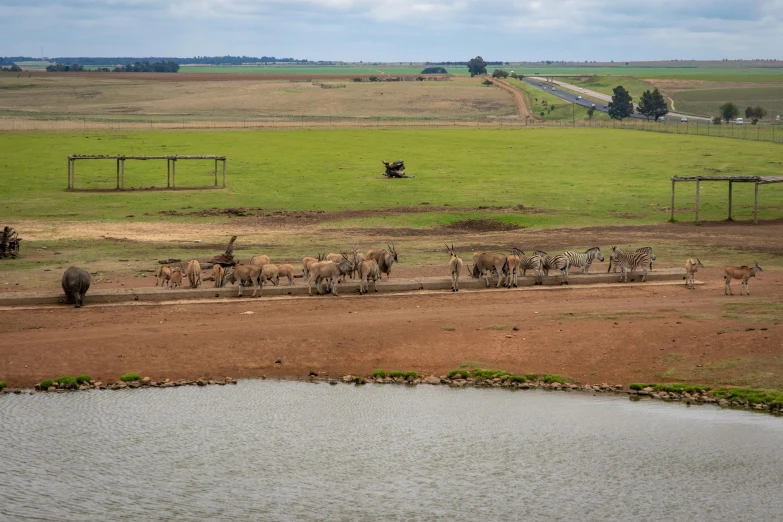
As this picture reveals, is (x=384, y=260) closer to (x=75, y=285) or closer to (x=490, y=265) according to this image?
(x=490, y=265)

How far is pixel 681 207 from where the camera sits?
45.1 meters

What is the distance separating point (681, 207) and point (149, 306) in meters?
27.3

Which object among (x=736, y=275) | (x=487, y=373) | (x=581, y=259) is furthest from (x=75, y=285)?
(x=736, y=275)

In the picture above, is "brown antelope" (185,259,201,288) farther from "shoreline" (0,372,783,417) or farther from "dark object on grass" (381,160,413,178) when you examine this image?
"dark object on grass" (381,160,413,178)

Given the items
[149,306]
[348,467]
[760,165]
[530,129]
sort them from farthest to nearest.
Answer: [530,129] < [760,165] < [149,306] < [348,467]

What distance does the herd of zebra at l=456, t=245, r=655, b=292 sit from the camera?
27078 mm

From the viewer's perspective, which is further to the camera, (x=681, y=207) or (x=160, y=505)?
(x=681, y=207)

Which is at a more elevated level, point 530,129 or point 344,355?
point 530,129

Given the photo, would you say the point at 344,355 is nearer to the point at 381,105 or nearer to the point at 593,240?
the point at 593,240

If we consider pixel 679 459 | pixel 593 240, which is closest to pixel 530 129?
pixel 593 240

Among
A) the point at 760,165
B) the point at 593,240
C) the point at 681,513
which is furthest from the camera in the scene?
the point at 760,165

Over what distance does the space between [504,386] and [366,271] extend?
6.75m

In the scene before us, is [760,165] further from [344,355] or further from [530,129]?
[344,355]

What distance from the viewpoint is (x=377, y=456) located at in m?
17.1
